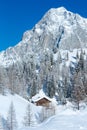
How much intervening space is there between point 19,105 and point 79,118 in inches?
2947

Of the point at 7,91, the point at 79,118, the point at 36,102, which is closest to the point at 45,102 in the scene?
the point at 36,102

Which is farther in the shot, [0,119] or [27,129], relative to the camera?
[0,119]

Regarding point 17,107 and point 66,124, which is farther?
point 17,107

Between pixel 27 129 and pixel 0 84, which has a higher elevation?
pixel 0 84

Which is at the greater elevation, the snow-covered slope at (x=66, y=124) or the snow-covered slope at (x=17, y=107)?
the snow-covered slope at (x=17, y=107)

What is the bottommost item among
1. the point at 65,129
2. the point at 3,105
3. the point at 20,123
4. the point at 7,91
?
the point at 65,129

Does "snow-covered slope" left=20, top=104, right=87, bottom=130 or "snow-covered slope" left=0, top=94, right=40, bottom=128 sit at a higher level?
"snow-covered slope" left=0, top=94, right=40, bottom=128

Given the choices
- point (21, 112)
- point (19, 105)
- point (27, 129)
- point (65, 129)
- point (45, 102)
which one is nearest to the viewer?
point (65, 129)

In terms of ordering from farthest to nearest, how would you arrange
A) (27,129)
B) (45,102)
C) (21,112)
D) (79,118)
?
(45,102) → (21,112) → (79,118) → (27,129)

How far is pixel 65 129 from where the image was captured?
3391cm

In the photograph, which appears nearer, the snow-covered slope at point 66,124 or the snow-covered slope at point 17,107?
the snow-covered slope at point 66,124

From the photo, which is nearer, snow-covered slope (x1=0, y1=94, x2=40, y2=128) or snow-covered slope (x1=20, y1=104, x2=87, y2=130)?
snow-covered slope (x1=20, y1=104, x2=87, y2=130)

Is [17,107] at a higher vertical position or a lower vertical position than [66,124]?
higher

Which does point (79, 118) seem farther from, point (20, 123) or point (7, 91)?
point (7, 91)
